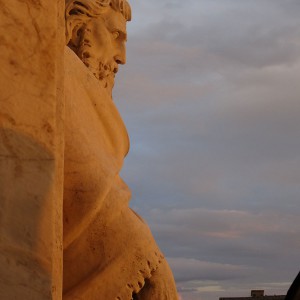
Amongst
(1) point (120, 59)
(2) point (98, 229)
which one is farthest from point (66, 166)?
(1) point (120, 59)

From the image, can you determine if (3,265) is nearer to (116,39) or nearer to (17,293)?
(17,293)

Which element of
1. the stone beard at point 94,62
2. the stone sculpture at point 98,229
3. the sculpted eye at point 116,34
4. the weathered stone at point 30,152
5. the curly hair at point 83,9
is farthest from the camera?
the sculpted eye at point 116,34

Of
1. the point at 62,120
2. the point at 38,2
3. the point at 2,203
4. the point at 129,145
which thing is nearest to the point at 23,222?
the point at 2,203

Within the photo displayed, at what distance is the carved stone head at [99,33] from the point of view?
6207 mm

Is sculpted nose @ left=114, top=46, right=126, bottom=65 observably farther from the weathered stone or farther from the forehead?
the weathered stone

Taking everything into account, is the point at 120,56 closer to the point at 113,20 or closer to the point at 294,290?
the point at 113,20

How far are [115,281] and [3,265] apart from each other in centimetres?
123

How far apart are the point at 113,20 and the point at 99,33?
0.50 feet

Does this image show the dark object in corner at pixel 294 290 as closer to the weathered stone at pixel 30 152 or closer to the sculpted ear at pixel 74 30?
the weathered stone at pixel 30 152

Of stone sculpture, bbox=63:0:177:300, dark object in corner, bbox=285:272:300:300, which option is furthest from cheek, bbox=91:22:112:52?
dark object in corner, bbox=285:272:300:300

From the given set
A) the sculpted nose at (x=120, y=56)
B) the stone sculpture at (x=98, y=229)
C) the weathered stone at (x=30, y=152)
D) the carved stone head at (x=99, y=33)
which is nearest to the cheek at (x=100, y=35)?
the carved stone head at (x=99, y=33)

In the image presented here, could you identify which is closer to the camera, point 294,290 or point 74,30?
point 294,290

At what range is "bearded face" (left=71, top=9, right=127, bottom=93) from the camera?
6.29 meters

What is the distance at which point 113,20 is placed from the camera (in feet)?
21.0
